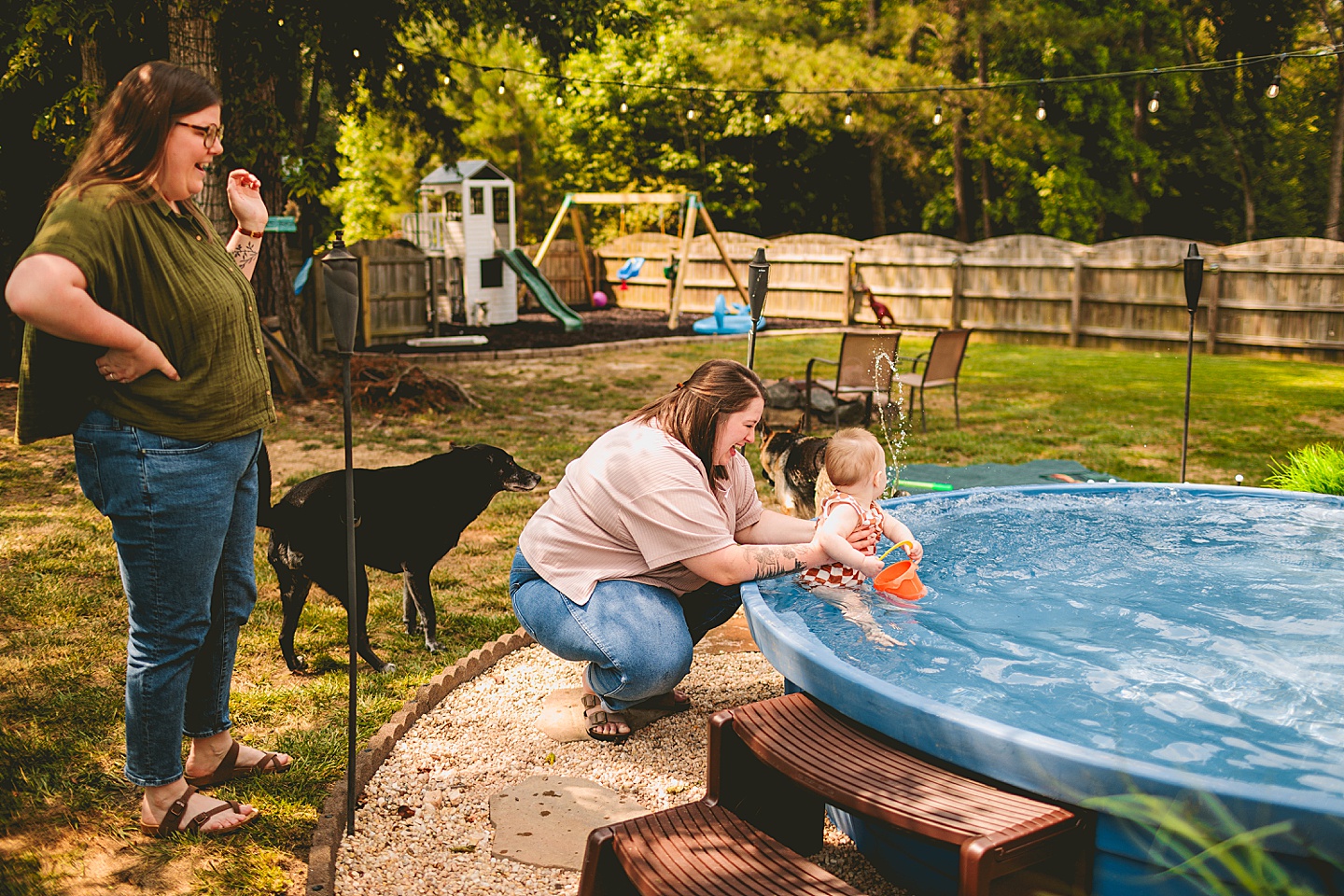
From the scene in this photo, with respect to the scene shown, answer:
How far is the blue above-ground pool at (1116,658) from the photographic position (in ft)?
7.22

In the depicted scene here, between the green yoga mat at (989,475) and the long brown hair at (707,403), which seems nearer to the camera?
the long brown hair at (707,403)

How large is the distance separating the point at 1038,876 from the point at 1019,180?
26590mm

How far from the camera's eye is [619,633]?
330 cm

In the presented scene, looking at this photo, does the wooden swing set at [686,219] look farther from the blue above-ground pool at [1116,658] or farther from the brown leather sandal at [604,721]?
the brown leather sandal at [604,721]

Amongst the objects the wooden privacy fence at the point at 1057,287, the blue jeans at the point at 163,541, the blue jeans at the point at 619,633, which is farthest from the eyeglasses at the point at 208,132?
the wooden privacy fence at the point at 1057,287

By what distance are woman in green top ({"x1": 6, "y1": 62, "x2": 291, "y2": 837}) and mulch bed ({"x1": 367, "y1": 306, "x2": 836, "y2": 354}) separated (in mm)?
12157

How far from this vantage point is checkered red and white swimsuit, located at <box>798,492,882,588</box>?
3760mm

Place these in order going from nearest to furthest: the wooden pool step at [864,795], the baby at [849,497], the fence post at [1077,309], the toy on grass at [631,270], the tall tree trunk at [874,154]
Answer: the wooden pool step at [864,795], the baby at [849,497], the fence post at [1077,309], the toy on grass at [631,270], the tall tree trunk at [874,154]

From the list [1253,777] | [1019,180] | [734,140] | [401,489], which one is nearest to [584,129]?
[734,140]

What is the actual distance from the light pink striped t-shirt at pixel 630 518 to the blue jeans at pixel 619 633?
0.14ft

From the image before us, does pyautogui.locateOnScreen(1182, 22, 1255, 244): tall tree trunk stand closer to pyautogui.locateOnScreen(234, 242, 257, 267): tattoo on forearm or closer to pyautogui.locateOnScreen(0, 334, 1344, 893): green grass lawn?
pyautogui.locateOnScreen(0, 334, 1344, 893): green grass lawn

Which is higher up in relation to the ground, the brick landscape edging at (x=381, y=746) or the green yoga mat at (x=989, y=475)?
the green yoga mat at (x=989, y=475)

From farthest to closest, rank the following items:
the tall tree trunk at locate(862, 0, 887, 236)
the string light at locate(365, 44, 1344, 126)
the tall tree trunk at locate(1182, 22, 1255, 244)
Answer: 1. the tall tree trunk at locate(1182, 22, 1255, 244)
2. the tall tree trunk at locate(862, 0, 887, 236)
3. the string light at locate(365, 44, 1344, 126)

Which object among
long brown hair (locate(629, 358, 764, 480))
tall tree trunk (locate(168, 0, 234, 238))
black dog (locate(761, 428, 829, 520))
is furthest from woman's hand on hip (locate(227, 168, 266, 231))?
tall tree trunk (locate(168, 0, 234, 238))
